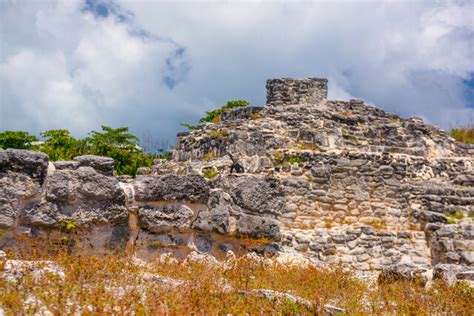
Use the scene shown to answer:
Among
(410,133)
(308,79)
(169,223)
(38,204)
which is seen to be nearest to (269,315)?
(169,223)

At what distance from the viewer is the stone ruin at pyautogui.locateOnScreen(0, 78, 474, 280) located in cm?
443

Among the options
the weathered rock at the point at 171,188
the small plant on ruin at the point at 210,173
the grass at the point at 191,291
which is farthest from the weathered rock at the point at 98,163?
the small plant on ruin at the point at 210,173

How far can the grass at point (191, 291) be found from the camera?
3311mm

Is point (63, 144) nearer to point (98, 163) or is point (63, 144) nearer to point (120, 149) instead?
point (120, 149)

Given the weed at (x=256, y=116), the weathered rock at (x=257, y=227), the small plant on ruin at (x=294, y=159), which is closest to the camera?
the weathered rock at (x=257, y=227)

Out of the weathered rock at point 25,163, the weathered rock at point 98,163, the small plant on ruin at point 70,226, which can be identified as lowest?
the small plant on ruin at point 70,226

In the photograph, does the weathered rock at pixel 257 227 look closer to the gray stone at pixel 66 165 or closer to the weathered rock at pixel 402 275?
the gray stone at pixel 66 165

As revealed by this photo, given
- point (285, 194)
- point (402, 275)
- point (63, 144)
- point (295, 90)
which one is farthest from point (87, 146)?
point (402, 275)

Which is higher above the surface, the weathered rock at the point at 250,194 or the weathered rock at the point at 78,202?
the weathered rock at the point at 250,194

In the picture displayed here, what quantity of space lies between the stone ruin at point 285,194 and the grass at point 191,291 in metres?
0.32

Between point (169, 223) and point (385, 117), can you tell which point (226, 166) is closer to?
point (385, 117)

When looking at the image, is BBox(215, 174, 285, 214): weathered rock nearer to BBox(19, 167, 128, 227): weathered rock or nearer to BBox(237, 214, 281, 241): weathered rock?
BBox(237, 214, 281, 241): weathered rock

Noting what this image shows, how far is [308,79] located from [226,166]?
738cm

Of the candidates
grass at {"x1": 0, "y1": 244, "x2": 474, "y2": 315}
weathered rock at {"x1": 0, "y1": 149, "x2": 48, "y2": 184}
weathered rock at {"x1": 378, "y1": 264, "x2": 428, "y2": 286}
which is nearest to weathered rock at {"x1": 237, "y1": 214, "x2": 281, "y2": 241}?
grass at {"x1": 0, "y1": 244, "x2": 474, "y2": 315}
